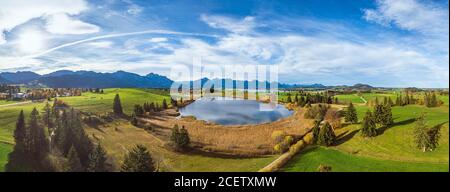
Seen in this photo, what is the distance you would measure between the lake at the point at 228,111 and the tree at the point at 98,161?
187 cm

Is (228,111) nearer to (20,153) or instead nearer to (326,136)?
(326,136)

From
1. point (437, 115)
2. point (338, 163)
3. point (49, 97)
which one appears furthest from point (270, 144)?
point (49, 97)

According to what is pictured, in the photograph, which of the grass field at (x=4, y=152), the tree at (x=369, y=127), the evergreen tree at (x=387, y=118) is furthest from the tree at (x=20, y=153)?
the evergreen tree at (x=387, y=118)

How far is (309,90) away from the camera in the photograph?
7422mm

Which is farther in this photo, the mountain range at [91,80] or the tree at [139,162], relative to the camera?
the mountain range at [91,80]

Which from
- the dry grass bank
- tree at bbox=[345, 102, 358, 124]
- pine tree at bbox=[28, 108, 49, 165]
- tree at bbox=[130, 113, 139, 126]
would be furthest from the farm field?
tree at bbox=[345, 102, 358, 124]

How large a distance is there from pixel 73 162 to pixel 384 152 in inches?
247

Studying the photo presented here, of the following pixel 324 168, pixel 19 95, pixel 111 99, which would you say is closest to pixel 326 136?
pixel 324 168

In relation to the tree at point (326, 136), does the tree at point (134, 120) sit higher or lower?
higher

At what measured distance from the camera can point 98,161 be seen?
5820mm

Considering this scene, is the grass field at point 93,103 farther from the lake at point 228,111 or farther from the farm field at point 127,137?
the lake at point 228,111

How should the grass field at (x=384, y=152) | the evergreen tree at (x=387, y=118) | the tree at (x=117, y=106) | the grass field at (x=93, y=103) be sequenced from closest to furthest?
the grass field at (x=384, y=152)
the grass field at (x=93, y=103)
the tree at (x=117, y=106)
the evergreen tree at (x=387, y=118)

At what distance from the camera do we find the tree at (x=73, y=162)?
574cm
